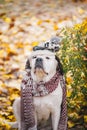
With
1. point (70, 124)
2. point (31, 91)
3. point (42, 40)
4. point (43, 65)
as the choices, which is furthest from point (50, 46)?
point (42, 40)

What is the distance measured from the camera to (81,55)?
15.7ft

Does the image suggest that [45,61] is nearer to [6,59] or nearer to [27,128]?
[27,128]

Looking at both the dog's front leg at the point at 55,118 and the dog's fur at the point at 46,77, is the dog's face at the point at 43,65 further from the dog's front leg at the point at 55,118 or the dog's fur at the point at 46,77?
the dog's front leg at the point at 55,118

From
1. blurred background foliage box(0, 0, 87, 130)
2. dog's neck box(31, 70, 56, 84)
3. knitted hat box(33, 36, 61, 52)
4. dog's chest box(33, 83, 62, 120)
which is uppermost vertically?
knitted hat box(33, 36, 61, 52)

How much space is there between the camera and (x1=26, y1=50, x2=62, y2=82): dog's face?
13.3 feet

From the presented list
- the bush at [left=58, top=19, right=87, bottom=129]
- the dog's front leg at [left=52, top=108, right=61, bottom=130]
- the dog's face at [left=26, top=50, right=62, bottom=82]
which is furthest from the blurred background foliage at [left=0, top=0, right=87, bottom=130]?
the dog's front leg at [left=52, top=108, right=61, bottom=130]

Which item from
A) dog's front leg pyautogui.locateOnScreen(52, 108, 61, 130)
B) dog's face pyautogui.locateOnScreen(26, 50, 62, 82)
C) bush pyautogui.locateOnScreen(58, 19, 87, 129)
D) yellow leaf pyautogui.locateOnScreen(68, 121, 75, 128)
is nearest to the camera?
dog's face pyautogui.locateOnScreen(26, 50, 62, 82)

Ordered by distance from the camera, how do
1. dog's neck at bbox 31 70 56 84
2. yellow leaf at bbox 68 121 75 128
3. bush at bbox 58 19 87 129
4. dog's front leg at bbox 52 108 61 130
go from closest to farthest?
dog's neck at bbox 31 70 56 84 < dog's front leg at bbox 52 108 61 130 < bush at bbox 58 19 87 129 < yellow leaf at bbox 68 121 75 128

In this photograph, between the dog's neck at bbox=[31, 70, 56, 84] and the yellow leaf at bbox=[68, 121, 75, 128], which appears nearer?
the dog's neck at bbox=[31, 70, 56, 84]

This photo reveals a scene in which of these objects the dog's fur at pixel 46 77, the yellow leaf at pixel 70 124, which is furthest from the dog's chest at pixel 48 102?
the yellow leaf at pixel 70 124

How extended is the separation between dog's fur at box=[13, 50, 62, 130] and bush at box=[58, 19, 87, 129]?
412 mm

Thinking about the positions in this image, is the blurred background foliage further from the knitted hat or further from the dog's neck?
the dog's neck

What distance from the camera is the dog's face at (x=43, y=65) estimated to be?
406 centimetres

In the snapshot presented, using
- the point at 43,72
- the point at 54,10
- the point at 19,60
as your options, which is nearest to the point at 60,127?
the point at 43,72
